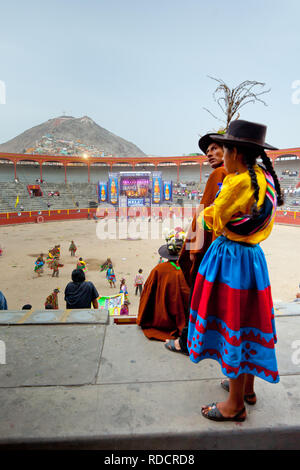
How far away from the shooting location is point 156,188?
29.6 metres

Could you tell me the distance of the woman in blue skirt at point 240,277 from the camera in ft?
4.59

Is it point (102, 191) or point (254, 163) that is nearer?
point (254, 163)

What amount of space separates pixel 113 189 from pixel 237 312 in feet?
93.9

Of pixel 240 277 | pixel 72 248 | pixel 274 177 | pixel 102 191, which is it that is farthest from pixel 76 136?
pixel 240 277

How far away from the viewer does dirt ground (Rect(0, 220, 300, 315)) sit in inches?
332

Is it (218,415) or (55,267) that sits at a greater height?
(218,415)

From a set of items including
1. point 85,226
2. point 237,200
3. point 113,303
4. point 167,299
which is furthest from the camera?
point 85,226

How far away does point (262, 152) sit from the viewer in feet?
4.71

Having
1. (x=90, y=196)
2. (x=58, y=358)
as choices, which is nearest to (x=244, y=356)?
(x=58, y=358)

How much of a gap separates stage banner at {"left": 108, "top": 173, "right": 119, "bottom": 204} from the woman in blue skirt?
92.1 feet

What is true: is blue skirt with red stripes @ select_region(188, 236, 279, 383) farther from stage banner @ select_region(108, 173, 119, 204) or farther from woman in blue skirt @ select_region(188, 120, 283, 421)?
stage banner @ select_region(108, 173, 119, 204)

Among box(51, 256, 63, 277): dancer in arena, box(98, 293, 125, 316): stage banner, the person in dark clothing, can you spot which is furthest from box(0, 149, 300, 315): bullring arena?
the person in dark clothing

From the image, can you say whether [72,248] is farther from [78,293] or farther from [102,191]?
[102,191]
